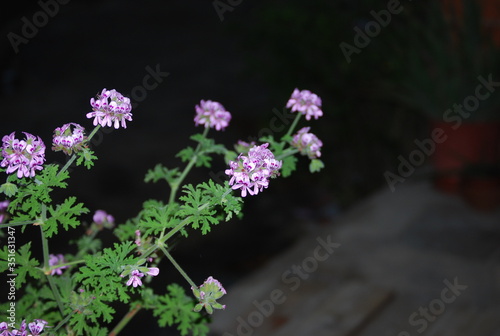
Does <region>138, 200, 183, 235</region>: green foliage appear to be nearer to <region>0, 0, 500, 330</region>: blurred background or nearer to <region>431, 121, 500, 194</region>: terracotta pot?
<region>0, 0, 500, 330</region>: blurred background

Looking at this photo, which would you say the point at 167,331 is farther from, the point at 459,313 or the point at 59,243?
the point at 459,313

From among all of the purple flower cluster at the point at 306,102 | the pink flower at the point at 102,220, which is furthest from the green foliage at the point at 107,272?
the purple flower cluster at the point at 306,102

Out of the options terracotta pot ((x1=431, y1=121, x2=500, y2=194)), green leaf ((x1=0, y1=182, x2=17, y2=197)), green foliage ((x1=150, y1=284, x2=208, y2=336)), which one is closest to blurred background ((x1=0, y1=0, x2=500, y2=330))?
terracotta pot ((x1=431, y1=121, x2=500, y2=194))

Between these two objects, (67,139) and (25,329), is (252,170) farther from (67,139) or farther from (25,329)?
(25,329)

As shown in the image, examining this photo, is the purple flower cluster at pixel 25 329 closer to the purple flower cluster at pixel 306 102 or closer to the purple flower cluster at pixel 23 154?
the purple flower cluster at pixel 23 154

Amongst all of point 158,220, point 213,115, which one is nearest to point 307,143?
point 213,115

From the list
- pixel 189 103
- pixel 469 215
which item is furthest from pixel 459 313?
pixel 189 103
